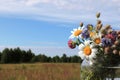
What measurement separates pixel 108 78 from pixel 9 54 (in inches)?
1305

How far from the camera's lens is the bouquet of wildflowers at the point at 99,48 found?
3.29 m

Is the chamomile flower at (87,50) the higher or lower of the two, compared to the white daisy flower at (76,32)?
lower

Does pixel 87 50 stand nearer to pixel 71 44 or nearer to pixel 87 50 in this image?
pixel 87 50

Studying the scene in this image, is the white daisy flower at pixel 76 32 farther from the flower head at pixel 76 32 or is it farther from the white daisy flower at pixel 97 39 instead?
the white daisy flower at pixel 97 39

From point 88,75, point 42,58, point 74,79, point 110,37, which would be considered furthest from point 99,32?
point 42,58

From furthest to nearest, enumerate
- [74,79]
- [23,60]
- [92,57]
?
[23,60] → [74,79] → [92,57]

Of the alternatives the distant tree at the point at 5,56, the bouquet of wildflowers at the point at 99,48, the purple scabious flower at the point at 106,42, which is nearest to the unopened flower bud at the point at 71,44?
the bouquet of wildflowers at the point at 99,48

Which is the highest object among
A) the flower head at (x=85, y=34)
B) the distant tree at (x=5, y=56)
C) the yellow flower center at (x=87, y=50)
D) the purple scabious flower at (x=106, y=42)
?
the distant tree at (x=5, y=56)

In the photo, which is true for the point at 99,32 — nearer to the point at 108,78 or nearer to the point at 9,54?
the point at 108,78

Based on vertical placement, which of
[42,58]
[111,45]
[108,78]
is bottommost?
[108,78]

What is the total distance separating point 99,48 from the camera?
3.33 m

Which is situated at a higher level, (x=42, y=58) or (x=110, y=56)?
(x=42, y=58)

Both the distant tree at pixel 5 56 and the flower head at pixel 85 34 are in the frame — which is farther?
the distant tree at pixel 5 56

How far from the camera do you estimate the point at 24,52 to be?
36.2 meters
